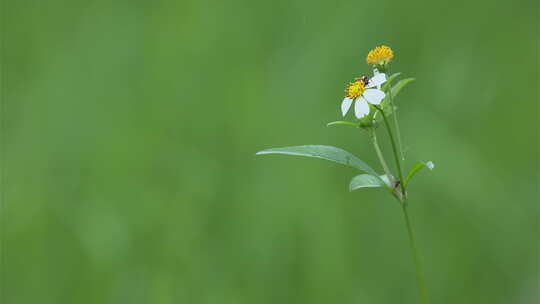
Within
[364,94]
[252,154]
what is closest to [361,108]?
[364,94]

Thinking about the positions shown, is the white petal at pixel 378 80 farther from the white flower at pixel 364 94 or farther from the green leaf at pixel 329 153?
the green leaf at pixel 329 153

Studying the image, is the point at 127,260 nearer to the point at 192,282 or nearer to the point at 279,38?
the point at 192,282

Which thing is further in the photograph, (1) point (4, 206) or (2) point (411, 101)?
(2) point (411, 101)

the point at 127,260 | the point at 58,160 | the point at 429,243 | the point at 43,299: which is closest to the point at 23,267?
the point at 43,299

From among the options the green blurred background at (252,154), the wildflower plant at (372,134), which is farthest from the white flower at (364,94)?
the green blurred background at (252,154)

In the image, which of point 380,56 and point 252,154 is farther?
point 252,154

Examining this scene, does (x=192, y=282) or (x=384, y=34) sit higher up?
(x=384, y=34)

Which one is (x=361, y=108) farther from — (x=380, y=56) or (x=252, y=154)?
(x=252, y=154)
